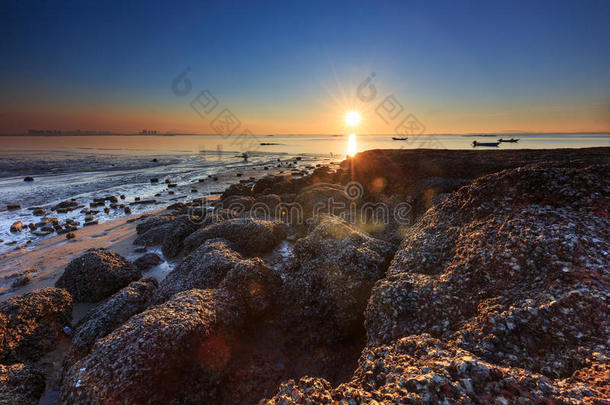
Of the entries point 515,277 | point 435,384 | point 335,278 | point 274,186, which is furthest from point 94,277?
point 274,186

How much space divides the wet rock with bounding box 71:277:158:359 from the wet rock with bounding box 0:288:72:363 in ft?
1.79

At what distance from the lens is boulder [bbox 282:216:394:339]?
5.05 meters

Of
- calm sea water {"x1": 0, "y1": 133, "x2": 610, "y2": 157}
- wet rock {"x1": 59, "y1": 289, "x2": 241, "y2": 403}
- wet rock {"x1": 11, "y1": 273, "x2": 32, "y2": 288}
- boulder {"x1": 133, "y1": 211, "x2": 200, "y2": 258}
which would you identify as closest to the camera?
wet rock {"x1": 59, "y1": 289, "x2": 241, "y2": 403}

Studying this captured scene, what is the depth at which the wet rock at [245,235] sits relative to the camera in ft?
28.3

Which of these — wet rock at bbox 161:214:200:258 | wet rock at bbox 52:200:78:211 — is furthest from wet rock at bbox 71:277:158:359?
wet rock at bbox 52:200:78:211

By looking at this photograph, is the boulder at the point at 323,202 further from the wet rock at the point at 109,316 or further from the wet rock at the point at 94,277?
the wet rock at the point at 94,277

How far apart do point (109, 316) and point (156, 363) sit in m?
2.56

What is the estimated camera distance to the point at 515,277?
354 centimetres

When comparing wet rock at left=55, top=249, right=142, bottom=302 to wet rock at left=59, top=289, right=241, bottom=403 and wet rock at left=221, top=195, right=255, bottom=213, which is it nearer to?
wet rock at left=59, top=289, right=241, bottom=403

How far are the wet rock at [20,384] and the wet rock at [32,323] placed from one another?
88cm

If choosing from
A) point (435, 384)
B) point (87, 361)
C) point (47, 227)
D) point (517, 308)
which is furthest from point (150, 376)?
point (47, 227)

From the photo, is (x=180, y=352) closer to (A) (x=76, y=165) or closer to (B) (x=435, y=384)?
(B) (x=435, y=384)

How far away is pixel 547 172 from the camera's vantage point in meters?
4.55

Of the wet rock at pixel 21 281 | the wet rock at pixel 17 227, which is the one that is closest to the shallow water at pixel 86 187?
the wet rock at pixel 17 227
